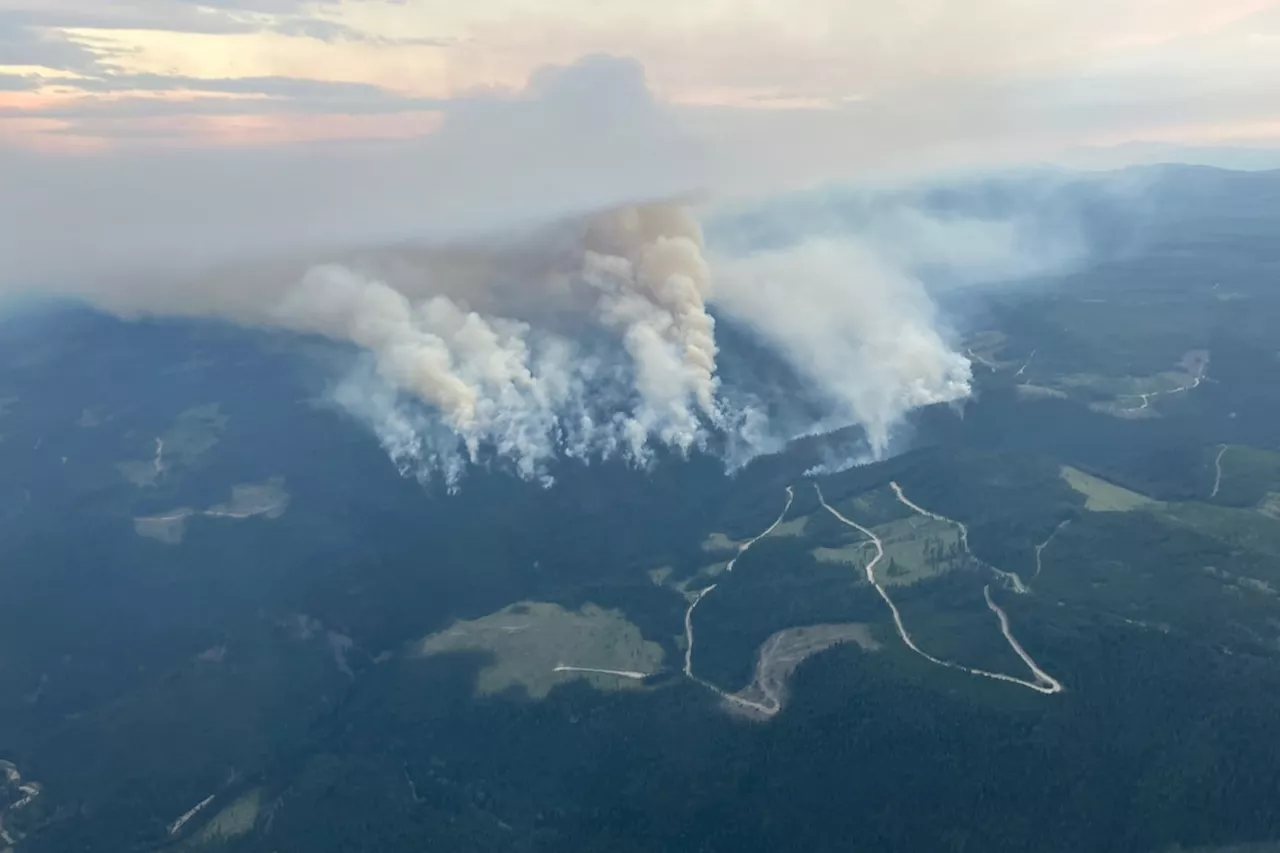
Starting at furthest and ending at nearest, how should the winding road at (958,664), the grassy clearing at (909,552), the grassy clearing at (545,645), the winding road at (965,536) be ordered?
1. the grassy clearing at (909,552)
2. the winding road at (965,536)
3. the grassy clearing at (545,645)
4. the winding road at (958,664)

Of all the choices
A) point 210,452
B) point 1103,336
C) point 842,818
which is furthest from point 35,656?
point 1103,336

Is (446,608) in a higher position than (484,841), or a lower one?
lower

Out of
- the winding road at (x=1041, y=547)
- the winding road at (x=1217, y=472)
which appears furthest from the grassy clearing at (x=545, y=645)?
the winding road at (x=1217, y=472)

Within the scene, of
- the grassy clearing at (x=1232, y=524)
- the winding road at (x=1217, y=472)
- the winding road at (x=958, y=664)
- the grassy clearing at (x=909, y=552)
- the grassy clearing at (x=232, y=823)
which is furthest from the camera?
the winding road at (x=1217, y=472)

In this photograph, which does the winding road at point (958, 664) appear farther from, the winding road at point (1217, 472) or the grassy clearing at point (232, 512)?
the grassy clearing at point (232, 512)

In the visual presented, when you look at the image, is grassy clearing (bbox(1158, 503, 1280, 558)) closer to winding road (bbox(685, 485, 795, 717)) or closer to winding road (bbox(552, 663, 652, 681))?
winding road (bbox(685, 485, 795, 717))

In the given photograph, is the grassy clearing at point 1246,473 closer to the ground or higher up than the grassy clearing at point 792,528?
higher up

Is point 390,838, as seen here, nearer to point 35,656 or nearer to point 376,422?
point 35,656
